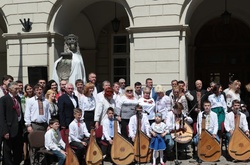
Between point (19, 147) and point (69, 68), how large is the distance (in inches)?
118

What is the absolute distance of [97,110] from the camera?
8562 millimetres

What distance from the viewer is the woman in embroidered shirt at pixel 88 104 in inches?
340

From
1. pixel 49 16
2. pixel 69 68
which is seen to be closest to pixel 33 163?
pixel 69 68

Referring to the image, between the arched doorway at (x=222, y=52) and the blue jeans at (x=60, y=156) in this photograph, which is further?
the arched doorway at (x=222, y=52)

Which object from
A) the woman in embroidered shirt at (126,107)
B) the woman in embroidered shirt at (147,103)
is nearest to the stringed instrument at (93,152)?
the woman in embroidered shirt at (126,107)

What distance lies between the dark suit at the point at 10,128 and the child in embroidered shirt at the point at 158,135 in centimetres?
267

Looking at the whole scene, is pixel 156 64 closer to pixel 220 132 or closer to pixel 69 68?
pixel 69 68

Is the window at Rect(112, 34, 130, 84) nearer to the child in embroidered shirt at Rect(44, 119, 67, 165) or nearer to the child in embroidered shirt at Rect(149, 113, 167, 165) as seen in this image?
the child in embroidered shirt at Rect(149, 113, 167, 165)

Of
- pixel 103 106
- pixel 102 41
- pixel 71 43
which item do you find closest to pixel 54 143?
pixel 103 106

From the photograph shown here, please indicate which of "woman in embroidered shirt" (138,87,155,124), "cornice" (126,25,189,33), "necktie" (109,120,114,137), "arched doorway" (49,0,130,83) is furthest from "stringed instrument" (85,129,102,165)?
"arched doorway" (49,0,130,83)

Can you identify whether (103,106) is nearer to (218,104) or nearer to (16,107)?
(16,107)

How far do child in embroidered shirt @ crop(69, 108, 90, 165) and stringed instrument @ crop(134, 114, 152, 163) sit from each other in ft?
3.35

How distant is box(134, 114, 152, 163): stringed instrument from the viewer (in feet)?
26.7

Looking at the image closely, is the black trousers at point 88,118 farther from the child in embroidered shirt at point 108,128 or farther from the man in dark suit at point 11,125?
the man in dark suit at point 11,125
